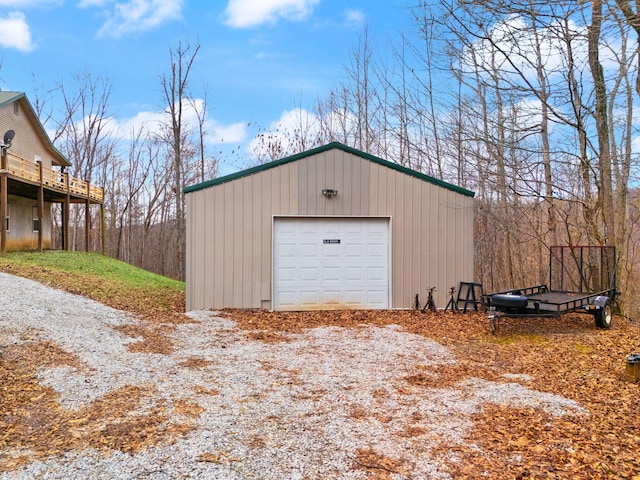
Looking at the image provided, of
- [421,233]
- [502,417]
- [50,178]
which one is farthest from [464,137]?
[50,178]

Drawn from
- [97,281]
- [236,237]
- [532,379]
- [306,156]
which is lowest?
[532,379]

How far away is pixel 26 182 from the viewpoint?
48.0ft

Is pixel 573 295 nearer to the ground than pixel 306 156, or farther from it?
nearer to the ground

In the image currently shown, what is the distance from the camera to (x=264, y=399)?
154 inches

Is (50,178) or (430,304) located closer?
(430,304)

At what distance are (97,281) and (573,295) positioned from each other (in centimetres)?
1189

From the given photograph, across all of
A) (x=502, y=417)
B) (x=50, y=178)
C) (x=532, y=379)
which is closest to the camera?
(x=502, y=417)

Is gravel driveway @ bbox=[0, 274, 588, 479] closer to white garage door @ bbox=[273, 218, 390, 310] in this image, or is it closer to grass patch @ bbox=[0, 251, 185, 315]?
white garage door @ bbox=[273, 218, 390, 310]

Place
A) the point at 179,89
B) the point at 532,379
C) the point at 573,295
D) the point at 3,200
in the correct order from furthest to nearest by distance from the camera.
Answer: the point at 179,89
the point at 3,200
the point at 573,295
the point at 532,379

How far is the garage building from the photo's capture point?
8719 millimetres

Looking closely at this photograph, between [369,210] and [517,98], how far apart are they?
395cm

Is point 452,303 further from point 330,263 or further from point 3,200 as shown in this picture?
point 3,200

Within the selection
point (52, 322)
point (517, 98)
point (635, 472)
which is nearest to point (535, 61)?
point (517, 98)

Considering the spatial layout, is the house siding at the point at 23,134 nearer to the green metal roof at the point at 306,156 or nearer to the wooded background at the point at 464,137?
the wooded background at the point at 464,137
